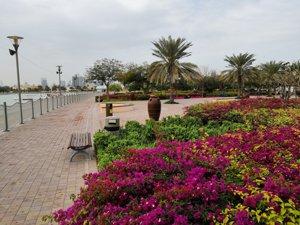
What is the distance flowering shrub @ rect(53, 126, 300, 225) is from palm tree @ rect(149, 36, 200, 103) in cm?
3049

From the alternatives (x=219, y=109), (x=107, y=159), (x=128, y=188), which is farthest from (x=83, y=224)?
(x=219, y=109)

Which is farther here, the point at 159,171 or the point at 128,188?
the point at 159,171

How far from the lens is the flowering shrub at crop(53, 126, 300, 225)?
9.78 feet

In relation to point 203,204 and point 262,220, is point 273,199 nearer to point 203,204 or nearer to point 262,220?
point 262,220

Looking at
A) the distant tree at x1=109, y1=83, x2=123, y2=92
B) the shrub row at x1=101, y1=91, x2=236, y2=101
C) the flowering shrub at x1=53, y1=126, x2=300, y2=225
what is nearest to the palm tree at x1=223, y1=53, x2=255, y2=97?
the shrub row at x1=101, y1=91, x2=236, y2=101

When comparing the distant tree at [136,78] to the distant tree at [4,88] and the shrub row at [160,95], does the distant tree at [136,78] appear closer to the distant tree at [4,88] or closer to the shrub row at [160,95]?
the shrub row at [160,95]

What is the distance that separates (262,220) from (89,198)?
65.7 inches

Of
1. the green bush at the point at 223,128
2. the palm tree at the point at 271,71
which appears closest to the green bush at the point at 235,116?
the green bush at the point at 223,128

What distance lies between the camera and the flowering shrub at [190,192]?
298 centimetres

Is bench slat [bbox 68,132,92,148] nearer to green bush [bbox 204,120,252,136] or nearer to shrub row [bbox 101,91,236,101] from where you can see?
green bush [bbox 204,120,252,136]

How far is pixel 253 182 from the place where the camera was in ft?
12.0

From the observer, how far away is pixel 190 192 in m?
3.36

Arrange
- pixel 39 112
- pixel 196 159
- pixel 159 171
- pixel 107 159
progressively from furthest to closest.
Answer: pixel 39 112
pixel 107 159
pixel 196 159
pixel 159 171

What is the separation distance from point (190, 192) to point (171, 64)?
3263 centimetres
